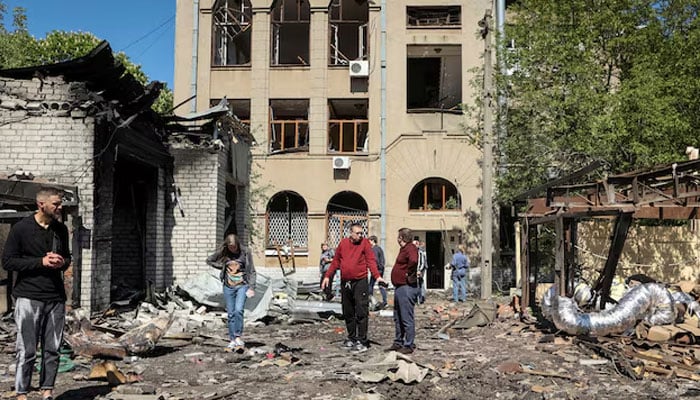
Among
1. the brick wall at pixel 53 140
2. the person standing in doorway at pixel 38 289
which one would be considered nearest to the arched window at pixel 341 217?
the brick wall at pixel 53 140

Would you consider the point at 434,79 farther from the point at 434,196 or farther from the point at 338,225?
the point at 338,225

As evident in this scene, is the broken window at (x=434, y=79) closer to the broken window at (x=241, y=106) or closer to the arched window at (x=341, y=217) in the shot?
the arched window at (x=341, y=217)

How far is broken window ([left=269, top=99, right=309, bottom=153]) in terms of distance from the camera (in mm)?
25016

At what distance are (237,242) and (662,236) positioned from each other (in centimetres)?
1476

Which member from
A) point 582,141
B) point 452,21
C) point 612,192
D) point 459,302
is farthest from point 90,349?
point 452,21

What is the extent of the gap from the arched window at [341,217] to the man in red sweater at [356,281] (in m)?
14.2

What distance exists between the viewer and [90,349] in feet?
26.3

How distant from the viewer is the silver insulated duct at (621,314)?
9914 millimetres

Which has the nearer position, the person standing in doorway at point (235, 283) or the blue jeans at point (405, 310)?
the blue jeans at point (405, 310)

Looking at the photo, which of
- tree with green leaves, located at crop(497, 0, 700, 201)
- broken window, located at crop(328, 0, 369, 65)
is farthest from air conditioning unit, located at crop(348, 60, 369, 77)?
tree with green leaves, located at crop(497, 0, 700, 201)

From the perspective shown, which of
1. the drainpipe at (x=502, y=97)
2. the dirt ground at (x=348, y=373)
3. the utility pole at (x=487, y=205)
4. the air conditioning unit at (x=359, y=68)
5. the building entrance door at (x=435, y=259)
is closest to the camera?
the dirt ground at (x=348, y=373)

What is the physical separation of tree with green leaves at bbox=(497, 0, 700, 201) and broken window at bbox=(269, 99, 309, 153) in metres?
8.25

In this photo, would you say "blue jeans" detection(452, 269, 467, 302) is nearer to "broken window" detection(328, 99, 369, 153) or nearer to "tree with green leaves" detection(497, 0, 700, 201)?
"tree with green leaves" detection(497, 0, 700, 201)

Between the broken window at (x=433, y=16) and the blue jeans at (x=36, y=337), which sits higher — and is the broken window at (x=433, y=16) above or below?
above
